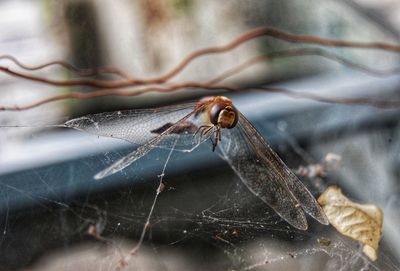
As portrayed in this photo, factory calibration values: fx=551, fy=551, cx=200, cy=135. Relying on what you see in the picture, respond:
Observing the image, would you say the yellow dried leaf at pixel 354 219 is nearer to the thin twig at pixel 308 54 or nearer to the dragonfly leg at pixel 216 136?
the dragonfly leg at pixel 216 136

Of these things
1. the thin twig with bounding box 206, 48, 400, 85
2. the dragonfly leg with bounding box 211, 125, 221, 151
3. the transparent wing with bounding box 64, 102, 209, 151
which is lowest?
the thin twig with bounding box 206, 48, 400, 85

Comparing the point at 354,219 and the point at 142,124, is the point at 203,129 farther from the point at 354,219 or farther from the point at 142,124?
the point at 354,219

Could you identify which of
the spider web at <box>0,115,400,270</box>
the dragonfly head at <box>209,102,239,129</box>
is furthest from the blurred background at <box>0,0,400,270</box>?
the dragonfly head at <box>209,102,239,129</box>

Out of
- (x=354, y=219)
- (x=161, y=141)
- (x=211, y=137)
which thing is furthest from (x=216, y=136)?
(x=354, y=219)

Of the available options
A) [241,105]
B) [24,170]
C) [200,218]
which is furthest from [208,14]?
[200,218]

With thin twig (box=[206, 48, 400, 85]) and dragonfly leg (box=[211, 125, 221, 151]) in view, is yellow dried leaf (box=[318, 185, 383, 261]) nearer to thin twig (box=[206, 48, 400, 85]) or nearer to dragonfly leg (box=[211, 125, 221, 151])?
dragonfly leg (box=[211, 125, 221, 151])

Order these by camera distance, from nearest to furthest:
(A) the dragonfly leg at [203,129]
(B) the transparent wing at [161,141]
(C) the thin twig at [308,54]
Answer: (B) the transparent wing at [161,141] → (A) the dragonfly leg at [203,129] → (C) the thin twig at [308,54]

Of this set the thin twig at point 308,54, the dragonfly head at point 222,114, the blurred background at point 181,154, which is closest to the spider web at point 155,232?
the blurred background at point 181,154
